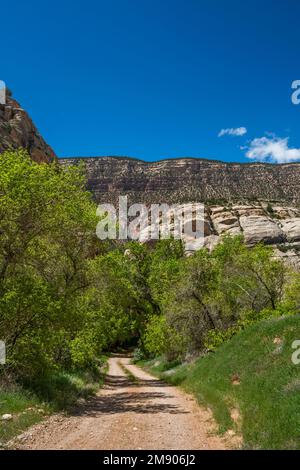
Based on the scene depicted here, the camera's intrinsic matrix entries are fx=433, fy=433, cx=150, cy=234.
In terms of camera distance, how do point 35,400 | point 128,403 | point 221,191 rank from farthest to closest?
point 221,191 → point 128,403 → point 35,400

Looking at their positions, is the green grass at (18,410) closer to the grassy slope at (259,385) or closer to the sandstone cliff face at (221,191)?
the grassy slope at (259,385)

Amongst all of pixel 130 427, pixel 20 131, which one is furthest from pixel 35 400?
pixel 20 131

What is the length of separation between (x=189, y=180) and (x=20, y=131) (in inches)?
3907

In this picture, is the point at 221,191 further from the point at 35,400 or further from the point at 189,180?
the point at 35,400

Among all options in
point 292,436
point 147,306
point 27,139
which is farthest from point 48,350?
point 27,139

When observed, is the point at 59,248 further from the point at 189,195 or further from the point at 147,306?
the point at 189,195

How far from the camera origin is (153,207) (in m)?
124

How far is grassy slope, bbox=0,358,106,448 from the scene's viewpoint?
12406mm

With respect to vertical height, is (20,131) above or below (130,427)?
above

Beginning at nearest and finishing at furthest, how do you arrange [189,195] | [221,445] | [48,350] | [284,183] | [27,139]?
[221,445], [48,350], [27,139], [189,195], [284,183]

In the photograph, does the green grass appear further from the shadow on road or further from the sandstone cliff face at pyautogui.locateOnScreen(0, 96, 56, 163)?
the sandstone cliff face at pyautogui.locateOnScreen(0, 96, 56, 163)

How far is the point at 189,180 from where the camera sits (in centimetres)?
17325

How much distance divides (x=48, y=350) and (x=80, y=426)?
5145mm

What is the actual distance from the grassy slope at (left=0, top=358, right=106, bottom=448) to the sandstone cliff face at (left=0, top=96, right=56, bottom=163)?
202 feet
